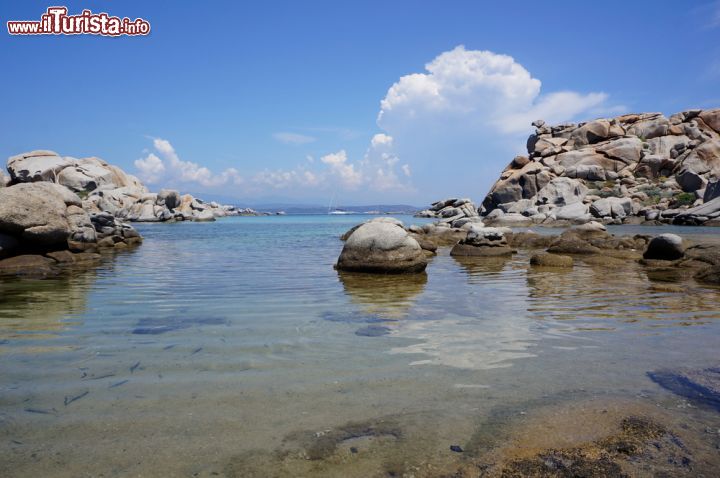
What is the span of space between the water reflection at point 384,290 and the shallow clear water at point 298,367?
0.42 feet

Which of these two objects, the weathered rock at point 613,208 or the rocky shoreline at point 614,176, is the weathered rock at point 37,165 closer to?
the rocky shoreline at point 614,176

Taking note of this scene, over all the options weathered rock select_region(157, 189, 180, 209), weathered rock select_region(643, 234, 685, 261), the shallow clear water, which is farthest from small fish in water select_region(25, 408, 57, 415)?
weathered rock select_region(157, 189, 180, 209)

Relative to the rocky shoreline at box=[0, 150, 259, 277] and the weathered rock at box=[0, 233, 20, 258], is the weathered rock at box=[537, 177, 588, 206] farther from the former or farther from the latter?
the weathered rock at box=[0, 233, 20, 258]

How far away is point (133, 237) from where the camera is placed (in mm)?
26969

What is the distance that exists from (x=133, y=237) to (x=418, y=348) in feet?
83.9

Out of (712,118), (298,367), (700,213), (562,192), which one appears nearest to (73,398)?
(298,367)

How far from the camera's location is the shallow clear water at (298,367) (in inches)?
130

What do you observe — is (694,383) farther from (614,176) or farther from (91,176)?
(91,176)

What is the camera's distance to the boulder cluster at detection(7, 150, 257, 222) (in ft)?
200

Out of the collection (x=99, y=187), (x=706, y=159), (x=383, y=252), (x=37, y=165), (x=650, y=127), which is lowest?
(x=383, y=252)

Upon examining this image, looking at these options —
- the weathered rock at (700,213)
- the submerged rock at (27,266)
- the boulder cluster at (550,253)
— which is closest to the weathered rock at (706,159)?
the weathered rock at (700,213)

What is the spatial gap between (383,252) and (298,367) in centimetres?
859

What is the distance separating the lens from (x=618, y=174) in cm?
6362

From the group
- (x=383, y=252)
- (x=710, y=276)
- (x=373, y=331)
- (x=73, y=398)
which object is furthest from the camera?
(x=383, y=252)
